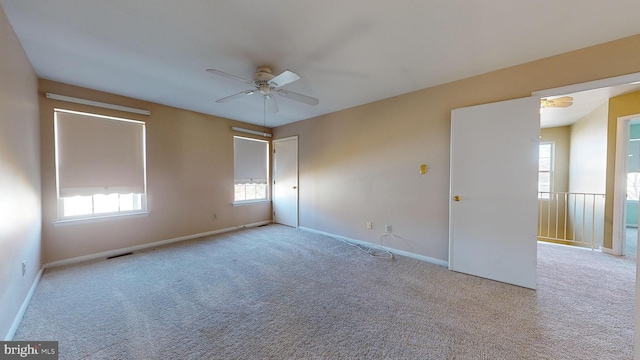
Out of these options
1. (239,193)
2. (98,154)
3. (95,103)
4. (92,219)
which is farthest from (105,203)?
(239,193)

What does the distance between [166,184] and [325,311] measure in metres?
3.56

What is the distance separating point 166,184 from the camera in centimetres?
393

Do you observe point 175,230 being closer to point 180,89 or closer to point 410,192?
point 180,89

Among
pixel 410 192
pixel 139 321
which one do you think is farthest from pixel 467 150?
pixel 139 321

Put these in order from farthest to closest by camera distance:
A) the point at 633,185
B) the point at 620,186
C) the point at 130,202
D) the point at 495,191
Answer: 1. the point at 633,185
2. the point at 130,202
3. the point at 620,186
4. the point at 495,191

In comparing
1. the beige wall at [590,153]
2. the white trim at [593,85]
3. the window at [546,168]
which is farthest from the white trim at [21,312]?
the window at [546,168]

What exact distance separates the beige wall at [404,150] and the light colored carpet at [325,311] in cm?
76

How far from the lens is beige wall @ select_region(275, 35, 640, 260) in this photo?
7.41 feet

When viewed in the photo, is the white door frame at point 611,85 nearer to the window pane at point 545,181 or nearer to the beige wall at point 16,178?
the window pane at point 545,181

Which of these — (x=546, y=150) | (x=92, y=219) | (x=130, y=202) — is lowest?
(x=92, y=219)

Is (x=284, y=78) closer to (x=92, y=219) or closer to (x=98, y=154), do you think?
(x=98, y=154)

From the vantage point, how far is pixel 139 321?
72.8 inches

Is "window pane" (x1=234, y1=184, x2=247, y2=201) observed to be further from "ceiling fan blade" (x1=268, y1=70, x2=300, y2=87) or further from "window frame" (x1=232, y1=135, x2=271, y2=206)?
"ceiling fan blade" (x1=268, y1=70, x2=300, y2=87)

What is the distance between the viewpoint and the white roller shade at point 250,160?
4973 mm
